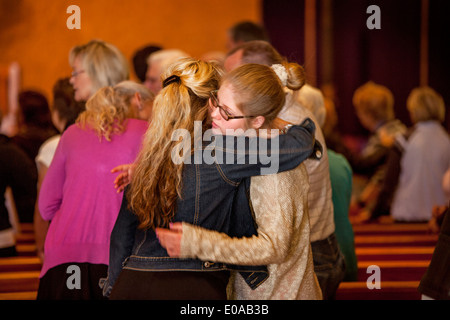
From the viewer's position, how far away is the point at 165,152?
6.12 feet

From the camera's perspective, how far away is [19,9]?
8.91 metres

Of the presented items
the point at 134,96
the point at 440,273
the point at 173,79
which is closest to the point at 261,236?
the point at 173,79

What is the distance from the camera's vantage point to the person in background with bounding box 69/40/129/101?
10.1 ft

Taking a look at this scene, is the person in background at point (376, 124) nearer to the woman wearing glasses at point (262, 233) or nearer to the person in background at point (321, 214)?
the person in background at point (321, 214)

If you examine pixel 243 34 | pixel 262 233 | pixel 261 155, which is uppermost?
pixel 243 34

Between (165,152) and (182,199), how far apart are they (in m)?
0.15

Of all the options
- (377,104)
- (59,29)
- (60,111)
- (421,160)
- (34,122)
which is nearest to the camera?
(60,111)

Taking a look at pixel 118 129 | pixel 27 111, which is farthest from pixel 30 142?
pixel 118 129

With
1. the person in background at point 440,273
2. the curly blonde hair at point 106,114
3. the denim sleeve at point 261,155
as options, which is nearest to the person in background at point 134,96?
the curly blonde hair at point 106,114

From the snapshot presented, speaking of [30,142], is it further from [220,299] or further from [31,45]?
[31,45]

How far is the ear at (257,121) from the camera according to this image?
75.8 inches

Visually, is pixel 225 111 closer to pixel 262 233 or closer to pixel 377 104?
pixel 262 233

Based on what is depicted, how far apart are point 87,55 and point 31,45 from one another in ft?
20.8

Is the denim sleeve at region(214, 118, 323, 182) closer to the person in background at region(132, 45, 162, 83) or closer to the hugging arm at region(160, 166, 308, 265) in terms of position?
the hugging arm at region(160, 166, 308, 265)
